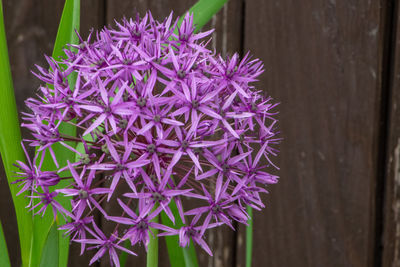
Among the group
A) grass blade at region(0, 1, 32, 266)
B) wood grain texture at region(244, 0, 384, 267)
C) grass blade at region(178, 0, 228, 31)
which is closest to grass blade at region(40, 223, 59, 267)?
grass blade at region(0, 1, 32, 266)

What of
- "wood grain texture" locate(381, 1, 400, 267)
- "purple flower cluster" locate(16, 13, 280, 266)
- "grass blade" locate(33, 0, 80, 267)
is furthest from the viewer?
"wood grain texture" locate(381, 1, 400, 267)

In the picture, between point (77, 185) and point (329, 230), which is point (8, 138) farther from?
point (329, 230)

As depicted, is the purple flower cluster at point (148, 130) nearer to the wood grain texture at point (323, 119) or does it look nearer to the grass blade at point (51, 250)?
the grass blade at point (51, 250)

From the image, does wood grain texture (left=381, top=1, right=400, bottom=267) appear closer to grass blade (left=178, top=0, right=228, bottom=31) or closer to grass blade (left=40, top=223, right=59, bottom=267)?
grass blade (left=178, top=0, right=228, bottom=31)

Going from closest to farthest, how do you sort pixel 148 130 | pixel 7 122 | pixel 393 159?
pixel 148 130 < pixel 7 122 < pixel 393 159

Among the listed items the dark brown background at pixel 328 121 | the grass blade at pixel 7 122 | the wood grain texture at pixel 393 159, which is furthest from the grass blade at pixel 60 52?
the wood grain texture at pixel 393 159

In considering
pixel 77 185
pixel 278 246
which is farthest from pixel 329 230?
pixel 77 185

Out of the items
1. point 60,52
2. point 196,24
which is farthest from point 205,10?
point 60,52

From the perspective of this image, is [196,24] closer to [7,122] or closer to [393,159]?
[7,122]
